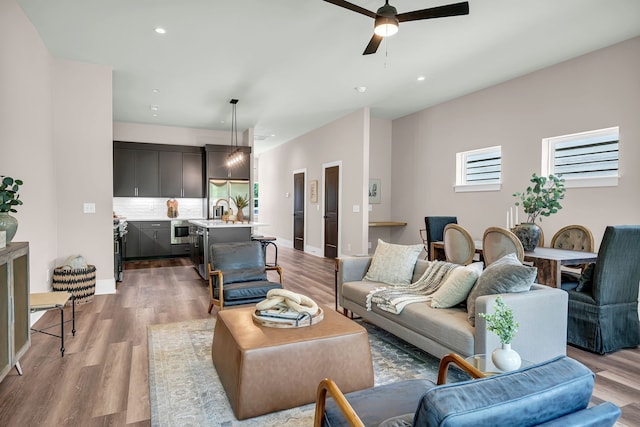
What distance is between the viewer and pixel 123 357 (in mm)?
2939

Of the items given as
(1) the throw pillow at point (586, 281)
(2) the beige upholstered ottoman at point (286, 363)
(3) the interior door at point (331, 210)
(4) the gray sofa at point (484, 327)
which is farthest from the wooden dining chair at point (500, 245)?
(3) the interior door at point (331, 210)

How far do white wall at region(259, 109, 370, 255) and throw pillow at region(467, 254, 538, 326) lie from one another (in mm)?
4383

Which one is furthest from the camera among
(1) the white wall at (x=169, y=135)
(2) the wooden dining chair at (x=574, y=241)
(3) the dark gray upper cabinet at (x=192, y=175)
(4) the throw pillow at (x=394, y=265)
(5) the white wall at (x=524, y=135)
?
(3) the dark gray upper cabinet at (x=192, y=175)

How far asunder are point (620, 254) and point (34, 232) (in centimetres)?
554

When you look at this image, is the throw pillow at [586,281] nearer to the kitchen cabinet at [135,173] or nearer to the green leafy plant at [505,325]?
the green leafy plant at [505,325]

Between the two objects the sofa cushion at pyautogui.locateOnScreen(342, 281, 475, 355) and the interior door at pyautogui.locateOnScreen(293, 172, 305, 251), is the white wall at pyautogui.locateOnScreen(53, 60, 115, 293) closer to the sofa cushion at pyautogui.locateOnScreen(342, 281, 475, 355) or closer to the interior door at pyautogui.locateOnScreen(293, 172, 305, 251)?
the sofa cushion at pyautogui.locateOnScreen(342, 281, 475, 355)

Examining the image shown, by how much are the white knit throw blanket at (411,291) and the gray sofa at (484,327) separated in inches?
3.1

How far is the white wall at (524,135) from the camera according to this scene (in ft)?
13.8

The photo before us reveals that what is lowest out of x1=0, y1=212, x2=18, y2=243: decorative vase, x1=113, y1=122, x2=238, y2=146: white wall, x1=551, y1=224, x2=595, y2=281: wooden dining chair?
x1=551, y1=224, x2=595, y2=281: wooden dining chair

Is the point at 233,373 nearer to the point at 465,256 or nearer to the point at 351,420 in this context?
the point at 351,420

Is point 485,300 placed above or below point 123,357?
above

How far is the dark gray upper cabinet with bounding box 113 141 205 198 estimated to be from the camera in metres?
7.72

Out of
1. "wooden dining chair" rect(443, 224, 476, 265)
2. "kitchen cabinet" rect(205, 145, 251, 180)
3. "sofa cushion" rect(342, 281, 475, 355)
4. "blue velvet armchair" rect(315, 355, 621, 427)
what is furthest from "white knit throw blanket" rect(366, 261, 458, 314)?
"kitchen cabinet" rect(205, 145, 251, 180)

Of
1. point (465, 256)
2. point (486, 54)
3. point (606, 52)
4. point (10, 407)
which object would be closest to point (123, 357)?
point (10, 407)
